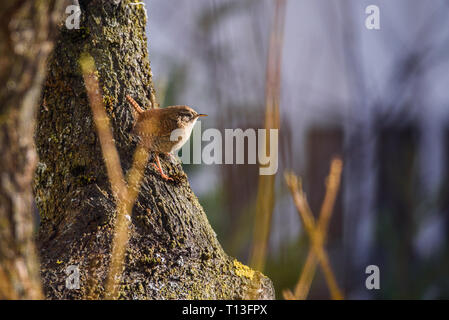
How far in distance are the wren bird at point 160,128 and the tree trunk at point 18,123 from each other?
706 mm

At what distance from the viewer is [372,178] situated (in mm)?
4957

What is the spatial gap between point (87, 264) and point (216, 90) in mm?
1450

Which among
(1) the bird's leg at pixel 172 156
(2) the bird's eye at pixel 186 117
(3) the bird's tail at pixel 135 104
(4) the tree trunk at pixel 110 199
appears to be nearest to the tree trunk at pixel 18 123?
(4) the tree trunk at pixel 110 199

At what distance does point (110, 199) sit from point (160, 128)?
1.19 feet

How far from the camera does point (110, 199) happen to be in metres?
1.44

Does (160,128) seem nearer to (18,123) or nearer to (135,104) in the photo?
(135,104)

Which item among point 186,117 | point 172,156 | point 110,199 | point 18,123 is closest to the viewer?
point 18,123

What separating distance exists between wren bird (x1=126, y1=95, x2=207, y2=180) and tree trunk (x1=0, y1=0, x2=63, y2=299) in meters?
0.71

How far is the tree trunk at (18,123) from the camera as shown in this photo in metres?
0.79

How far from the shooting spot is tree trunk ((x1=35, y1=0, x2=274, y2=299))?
132 centimetres

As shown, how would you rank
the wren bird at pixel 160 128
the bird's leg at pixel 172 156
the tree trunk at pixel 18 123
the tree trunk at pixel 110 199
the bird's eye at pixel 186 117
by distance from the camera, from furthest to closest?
1. the bird's eye at pixel 186 117
2. the bird's leg at pixel 172 156
3. the wren bird at pixel 160 128
4. the tree trunk at pixel 110 199
5. the tree trunk at pixel 18 123

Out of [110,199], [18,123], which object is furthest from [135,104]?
[18,123]

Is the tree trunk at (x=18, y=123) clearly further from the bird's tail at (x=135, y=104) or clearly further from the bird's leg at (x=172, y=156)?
the bird's leg at (x=172, y=156)
